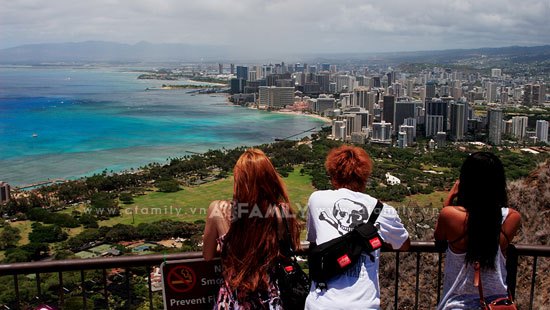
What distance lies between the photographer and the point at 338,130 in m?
30.5

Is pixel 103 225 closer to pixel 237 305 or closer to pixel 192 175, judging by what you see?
pixel 192 175

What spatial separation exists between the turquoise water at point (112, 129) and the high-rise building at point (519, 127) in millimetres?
12911

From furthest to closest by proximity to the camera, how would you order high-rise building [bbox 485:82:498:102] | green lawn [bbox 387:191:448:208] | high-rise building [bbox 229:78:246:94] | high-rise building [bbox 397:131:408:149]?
high-rise building [bbox 229:78:246:94], high-rise building [bbox 485:82:498:102], high-rise building [bbox 397:131:408:149], green lawn [bbox 387:191:448:208]

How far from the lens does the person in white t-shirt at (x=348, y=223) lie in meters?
1.36

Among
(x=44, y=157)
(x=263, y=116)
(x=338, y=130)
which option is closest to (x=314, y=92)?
(x=263, y=116)

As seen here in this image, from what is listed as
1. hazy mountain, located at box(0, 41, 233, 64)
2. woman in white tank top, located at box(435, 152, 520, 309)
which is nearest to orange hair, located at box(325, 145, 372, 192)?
woman in white tank top, located at box(435, 152, 520, 309)

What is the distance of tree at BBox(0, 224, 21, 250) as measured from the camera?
1099 centimetres

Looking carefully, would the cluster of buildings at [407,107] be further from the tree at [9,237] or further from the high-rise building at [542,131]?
the tree at [9,237]

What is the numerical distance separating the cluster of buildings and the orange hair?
28.0 metres

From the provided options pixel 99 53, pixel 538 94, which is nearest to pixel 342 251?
pixel 538 94

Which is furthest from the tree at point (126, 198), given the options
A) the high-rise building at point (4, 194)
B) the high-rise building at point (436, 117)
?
the high-rise building at point (436, 117)

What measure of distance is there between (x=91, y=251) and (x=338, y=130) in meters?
21.5

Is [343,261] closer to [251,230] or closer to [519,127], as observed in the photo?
[251,230]

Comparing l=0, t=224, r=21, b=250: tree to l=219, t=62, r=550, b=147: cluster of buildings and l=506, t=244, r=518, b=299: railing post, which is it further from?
l=219, t=62, r=550, b=147: cluster of buildings
